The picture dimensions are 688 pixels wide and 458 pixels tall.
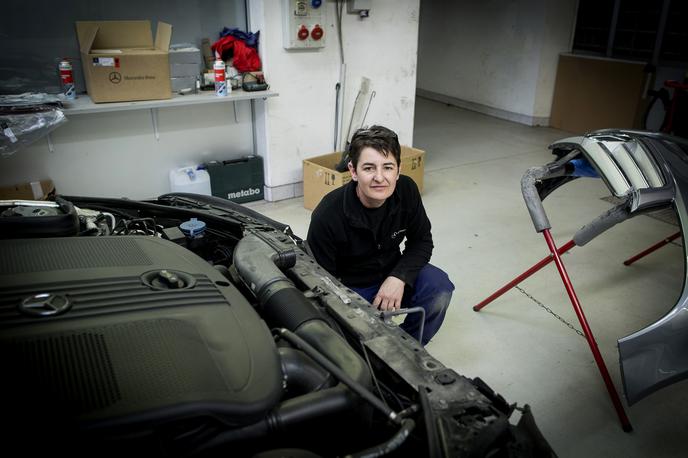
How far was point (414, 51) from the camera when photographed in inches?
178

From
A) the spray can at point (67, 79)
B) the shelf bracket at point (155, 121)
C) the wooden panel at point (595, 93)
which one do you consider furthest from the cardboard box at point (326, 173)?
the wooden panel at point (595, 93)

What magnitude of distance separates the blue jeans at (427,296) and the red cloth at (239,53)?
235cm

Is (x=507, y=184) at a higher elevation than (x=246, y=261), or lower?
lower

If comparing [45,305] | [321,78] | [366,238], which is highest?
[321,78]

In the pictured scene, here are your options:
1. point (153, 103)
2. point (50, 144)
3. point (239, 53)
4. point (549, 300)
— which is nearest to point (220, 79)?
point (239, 53)

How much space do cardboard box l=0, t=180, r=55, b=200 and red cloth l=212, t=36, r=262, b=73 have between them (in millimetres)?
1496

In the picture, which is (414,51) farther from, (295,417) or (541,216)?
(295,417)

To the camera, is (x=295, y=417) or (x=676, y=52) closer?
(x=295, y=417)

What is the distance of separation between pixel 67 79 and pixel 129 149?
0.62m

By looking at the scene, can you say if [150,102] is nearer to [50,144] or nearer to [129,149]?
[129,149]

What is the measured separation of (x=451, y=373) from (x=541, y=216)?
4.28ft

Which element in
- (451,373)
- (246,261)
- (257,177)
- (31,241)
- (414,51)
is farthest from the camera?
(414,51)

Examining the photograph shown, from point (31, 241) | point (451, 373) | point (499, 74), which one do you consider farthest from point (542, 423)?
point (499, 74)

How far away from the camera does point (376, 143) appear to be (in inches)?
73.2
